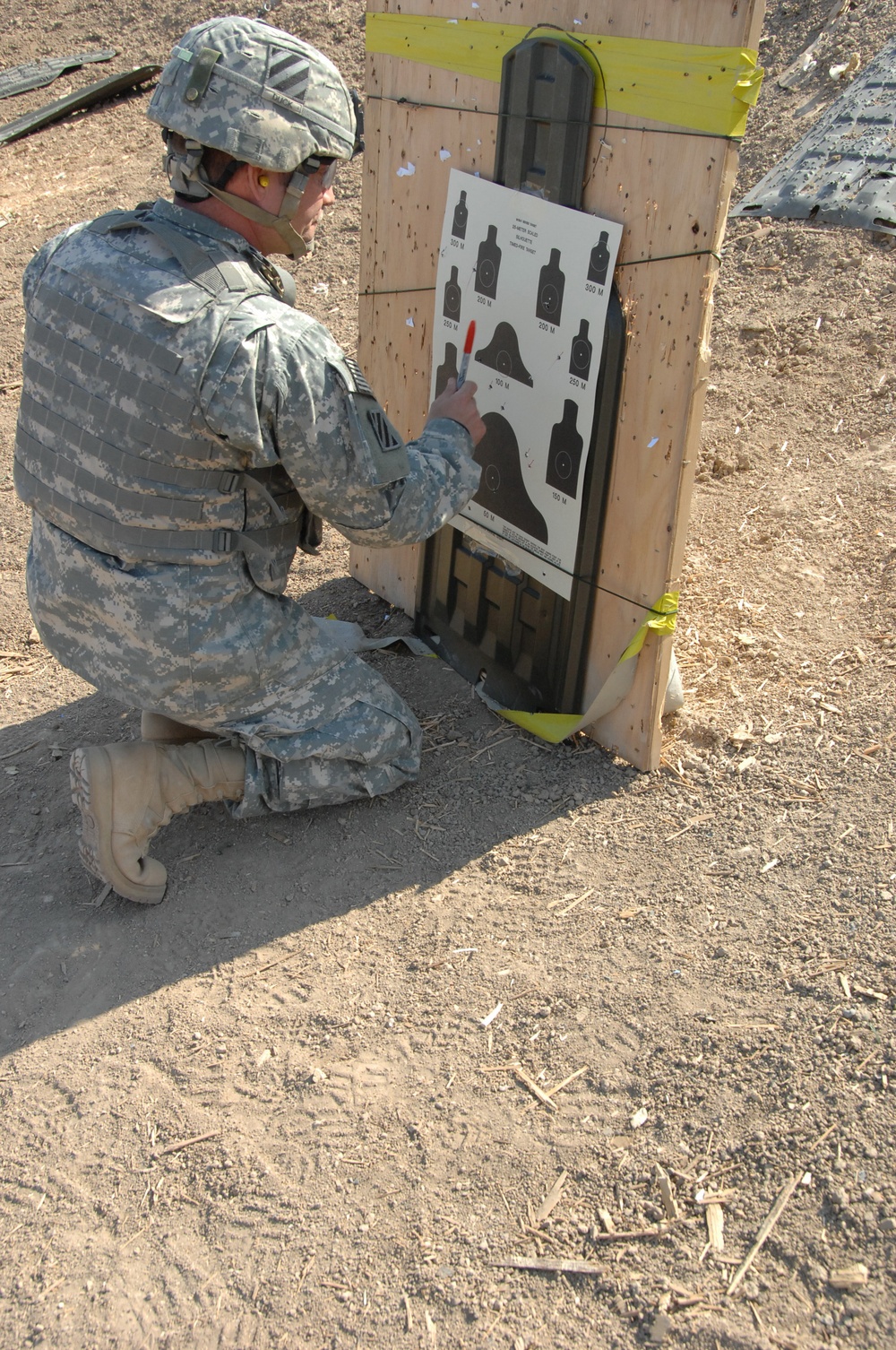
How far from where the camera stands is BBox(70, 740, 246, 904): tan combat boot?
3102mm

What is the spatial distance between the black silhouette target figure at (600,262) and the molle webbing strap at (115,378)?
1113 mm

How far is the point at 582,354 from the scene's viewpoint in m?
3.18

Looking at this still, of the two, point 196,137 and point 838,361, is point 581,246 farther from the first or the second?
Result: point 838,361

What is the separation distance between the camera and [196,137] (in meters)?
2.76

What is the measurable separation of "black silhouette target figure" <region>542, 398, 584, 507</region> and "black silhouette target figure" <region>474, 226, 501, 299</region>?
0.45 m

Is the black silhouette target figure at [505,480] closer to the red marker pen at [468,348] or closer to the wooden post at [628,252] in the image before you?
the red marker pen at [468,348]

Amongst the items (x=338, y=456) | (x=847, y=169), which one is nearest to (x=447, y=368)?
(x=338, y=456)

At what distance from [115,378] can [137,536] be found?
1.26 ft

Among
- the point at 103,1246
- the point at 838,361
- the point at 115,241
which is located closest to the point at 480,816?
the point at 103,1246

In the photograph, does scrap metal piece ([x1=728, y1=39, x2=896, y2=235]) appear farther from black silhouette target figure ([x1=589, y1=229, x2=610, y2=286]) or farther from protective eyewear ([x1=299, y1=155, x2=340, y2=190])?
protective eyewear ([x1=299, y1=155, x2=340, y2=190])

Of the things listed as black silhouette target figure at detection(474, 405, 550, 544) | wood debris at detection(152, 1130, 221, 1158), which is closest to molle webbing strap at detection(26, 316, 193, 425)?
black silhouette target figure at detection(474, 405, 550, 544)

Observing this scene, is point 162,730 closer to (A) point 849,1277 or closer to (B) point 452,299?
(B) point 452,299

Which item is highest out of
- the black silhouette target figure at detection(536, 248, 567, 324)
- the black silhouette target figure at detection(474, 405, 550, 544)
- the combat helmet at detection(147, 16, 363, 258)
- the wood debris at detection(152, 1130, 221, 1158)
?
the combat helmet at detection(147, 16, 363, 258)

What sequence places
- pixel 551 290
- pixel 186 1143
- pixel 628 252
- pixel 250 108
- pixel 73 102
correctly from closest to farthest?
pixel 186 1143
pixel 250 108
pixel 628 252
pixel 551 290
pixel 73 102
